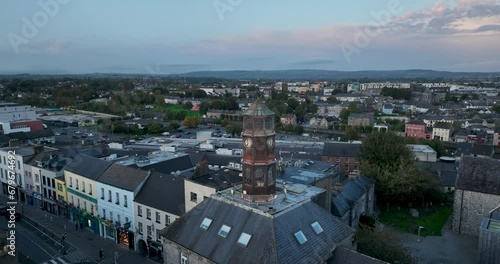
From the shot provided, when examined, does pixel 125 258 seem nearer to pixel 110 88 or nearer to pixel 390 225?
pixel 390 225

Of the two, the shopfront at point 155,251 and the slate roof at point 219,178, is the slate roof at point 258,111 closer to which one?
the slate roof at point 219,178

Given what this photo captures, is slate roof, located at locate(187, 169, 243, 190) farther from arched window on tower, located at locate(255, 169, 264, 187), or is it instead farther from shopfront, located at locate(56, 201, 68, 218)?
shopfront, located at locate(56, 201, 68, 218)

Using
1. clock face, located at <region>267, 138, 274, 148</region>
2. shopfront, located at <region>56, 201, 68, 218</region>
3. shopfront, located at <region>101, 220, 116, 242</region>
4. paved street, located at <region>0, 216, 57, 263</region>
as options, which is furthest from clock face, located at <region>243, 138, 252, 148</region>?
shopfront, located at <region>56, 201, 68, 218</region>

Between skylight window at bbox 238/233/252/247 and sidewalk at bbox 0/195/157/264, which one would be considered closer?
skylight window at bbox 238/233/252/247

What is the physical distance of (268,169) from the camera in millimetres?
21047

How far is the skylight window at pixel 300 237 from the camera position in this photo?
19036mm

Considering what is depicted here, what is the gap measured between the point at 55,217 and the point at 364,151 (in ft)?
120

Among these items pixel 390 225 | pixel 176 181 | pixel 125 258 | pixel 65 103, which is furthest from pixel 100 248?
pixel 65 103

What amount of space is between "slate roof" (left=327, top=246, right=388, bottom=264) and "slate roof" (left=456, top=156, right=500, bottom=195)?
21.5 metres

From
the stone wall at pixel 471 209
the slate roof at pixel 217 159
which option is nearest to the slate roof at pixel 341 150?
the slate roof at pixel 217 159

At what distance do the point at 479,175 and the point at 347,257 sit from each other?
23.1 meters

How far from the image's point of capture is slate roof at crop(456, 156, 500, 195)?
3419 cm

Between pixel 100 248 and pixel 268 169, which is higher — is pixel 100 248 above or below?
below

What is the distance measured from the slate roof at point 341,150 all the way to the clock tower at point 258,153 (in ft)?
135
